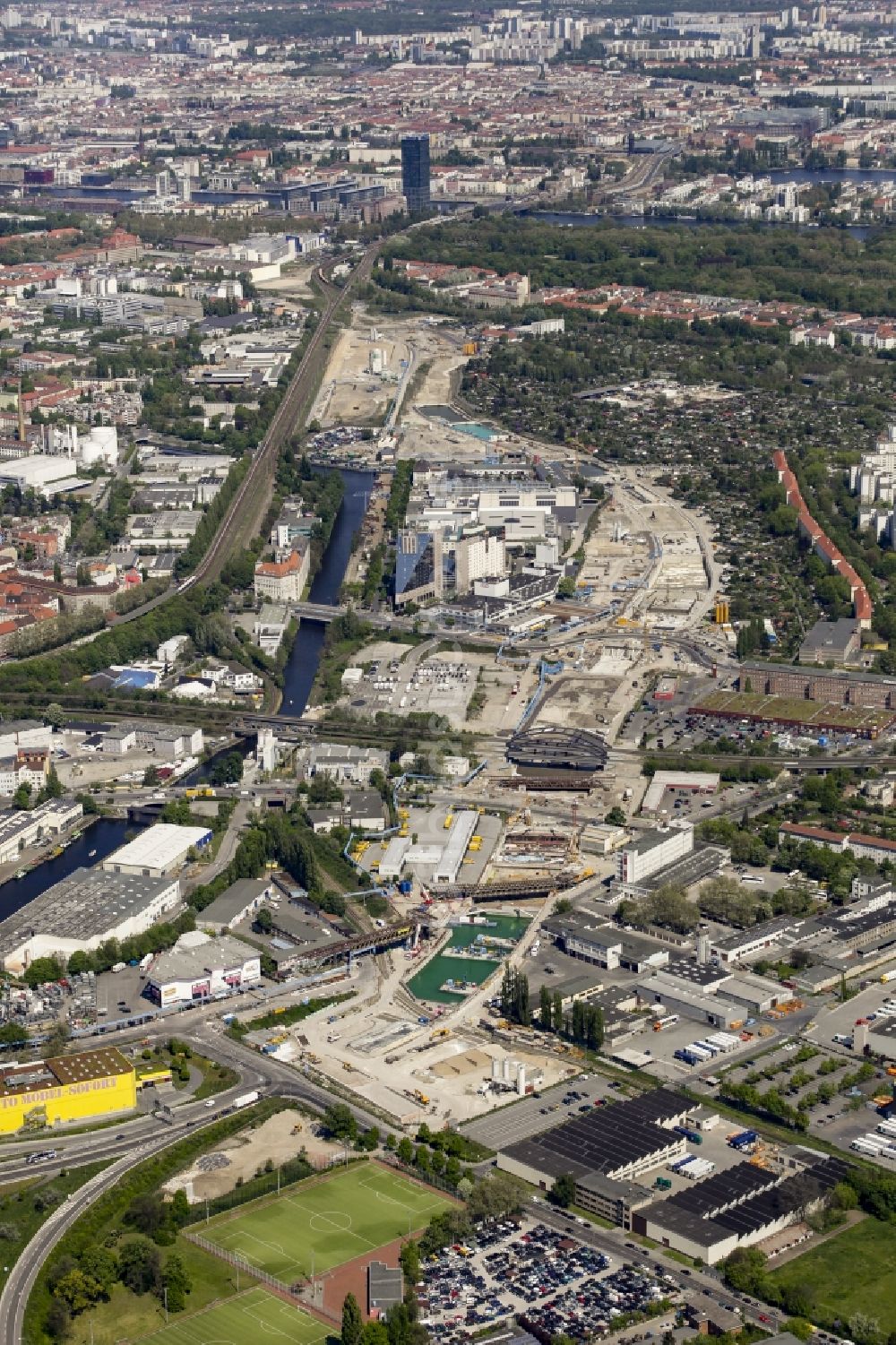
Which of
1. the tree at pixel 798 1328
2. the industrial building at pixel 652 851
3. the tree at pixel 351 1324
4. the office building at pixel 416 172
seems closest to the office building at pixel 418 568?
the industrial building at pixel 652 851

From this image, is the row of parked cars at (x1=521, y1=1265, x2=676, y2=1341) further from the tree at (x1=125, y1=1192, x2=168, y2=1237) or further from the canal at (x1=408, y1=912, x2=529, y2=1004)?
the canal at (x1=408, y1=912, x2=529, y2=1004)

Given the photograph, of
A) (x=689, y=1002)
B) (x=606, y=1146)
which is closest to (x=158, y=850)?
(x=689, y=1002)

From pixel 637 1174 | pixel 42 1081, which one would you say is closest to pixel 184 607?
pixel 42 1081

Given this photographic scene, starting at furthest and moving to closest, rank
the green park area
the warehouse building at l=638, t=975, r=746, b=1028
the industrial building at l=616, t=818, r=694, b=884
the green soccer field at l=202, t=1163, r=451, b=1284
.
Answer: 1. the industrial building at l=616, t=818, r=694, b=884
2. the warehouse building at l=638, t=975, r=746, b=1028
3. the green soccer field at l=202, t=1163, r=451, b=1284
4. the green park area

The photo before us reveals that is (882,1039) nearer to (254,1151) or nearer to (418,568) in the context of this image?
(254,1151)

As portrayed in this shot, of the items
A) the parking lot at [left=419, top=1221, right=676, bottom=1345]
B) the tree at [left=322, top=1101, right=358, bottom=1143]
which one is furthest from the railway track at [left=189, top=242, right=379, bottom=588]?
the parking lot at [left=419, top=1221, right=676, bottom=1345]

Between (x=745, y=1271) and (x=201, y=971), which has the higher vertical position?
(x=201, y=971)
